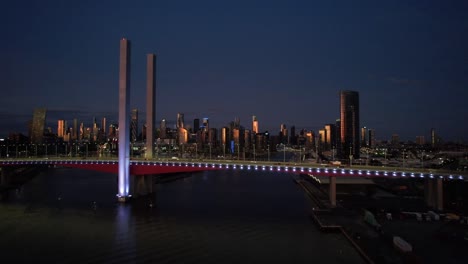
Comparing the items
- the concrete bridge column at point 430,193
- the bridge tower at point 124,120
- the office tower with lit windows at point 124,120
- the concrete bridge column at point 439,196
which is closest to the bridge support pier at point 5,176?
the bridge tower at point 124,120

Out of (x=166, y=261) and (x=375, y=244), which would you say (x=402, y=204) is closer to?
(x=375, y=244)

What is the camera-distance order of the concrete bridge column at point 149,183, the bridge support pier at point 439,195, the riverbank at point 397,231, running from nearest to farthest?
1. the riverbank at point 397,231
2. the bridge support pier at point 439,195
3. the concrete bridge column at point 149,183

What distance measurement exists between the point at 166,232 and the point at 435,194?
19416 millimetres

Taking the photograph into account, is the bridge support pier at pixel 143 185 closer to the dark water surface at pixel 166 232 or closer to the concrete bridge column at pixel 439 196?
the dark water surface at pixel 166 232

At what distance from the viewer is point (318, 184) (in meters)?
43.8

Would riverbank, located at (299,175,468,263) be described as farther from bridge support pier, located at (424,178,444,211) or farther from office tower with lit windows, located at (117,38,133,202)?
office tower with lit windows, located at (117,38,133,202)

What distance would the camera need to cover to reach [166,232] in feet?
69.9

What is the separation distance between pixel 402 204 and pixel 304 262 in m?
16.9

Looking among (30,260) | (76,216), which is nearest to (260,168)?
(76,216)

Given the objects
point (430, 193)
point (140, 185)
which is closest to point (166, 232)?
point (140, 185)

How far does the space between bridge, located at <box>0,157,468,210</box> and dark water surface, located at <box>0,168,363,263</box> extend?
2409mm

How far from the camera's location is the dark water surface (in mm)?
17391

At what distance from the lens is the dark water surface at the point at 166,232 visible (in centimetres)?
1739

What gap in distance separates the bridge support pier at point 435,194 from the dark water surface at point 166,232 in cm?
890
